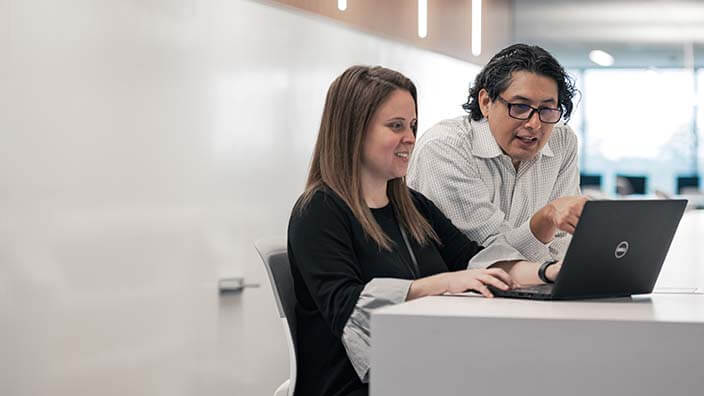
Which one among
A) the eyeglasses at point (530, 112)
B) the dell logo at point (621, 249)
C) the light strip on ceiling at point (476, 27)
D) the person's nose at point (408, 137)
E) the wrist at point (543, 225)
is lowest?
the wrist at point (543, 225)

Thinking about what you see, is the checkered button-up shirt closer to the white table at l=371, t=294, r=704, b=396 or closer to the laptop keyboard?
the laptop keyboard

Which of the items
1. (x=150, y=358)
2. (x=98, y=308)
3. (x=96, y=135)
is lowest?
(x=150, y=358)

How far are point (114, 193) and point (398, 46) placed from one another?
109 inches

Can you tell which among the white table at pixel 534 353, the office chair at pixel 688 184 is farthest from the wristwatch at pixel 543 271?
the office chair at pixel 688 184

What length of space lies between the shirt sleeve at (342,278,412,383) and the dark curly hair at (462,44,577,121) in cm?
95

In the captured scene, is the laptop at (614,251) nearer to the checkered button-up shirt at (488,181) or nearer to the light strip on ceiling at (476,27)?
the checkered button-up shirt at (488,181)

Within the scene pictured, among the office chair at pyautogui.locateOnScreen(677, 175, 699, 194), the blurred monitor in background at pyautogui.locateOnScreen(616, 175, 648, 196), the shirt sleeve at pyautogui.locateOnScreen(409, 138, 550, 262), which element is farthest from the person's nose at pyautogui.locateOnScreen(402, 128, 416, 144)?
the blurred monitor in background at pyautogui.locateOnScreen(616, 175, 648, 196)

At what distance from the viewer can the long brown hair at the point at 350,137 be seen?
2.31 meters

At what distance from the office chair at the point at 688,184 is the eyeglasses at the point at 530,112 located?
26.0ft

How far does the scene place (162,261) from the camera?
340 cm

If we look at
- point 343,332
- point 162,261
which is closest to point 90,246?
point 162,261

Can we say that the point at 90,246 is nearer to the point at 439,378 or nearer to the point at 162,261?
the point at 162,261

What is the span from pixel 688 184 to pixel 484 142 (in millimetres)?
8138

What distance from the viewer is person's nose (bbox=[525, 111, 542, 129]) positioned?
2777 millimetres
